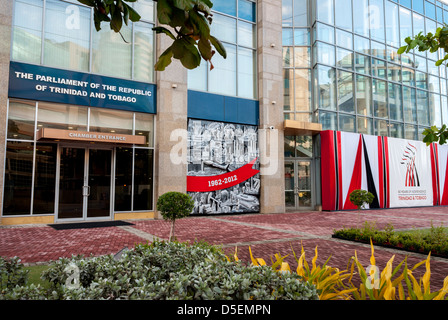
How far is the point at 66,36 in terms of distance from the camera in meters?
12.6

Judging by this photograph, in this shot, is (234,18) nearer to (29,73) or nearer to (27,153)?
(29,73)

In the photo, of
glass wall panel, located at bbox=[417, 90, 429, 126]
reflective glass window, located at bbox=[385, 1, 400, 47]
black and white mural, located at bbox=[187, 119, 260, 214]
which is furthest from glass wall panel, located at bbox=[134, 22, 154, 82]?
glass wall panel, located at bbox=[417, 90, 429, 126]

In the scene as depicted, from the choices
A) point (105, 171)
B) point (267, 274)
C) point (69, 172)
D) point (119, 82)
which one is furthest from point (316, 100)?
point (267, 274)

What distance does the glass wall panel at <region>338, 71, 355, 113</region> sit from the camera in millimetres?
19672

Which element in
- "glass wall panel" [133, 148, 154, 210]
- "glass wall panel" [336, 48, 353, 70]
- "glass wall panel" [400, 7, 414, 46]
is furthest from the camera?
"glass wall panel" [400, 7, 414, 46]

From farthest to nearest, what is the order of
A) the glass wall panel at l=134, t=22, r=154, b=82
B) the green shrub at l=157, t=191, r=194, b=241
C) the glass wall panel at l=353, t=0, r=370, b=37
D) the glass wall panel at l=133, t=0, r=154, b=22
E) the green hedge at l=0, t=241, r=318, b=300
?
the glass wall panel at l=353, t=0, r=370, b=37 < the glass wall panel at l=133, t=0, r=154, b=22 < the glass wall panel at l=134, t=22, r=154, b=82 < the green shrub at l=157, t=191, r=194, b=241 < the green hedge at l=0, t=241, r=318, b=300

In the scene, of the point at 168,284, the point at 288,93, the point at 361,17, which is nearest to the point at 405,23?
the point at 361,17

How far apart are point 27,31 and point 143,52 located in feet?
14.3

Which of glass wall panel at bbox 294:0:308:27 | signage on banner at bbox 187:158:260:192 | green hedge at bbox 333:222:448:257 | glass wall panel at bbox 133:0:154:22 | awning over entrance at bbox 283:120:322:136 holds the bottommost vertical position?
green hedge at bbox 333:222:448:257

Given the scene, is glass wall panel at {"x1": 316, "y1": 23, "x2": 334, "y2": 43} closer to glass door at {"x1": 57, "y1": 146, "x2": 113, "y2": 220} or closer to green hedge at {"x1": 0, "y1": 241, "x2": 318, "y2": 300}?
glass door at {"x1": 57, "y1": 146, "x2": 113, "y2": 220}

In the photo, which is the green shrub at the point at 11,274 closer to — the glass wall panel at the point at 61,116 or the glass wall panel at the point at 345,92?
the glass wall panel at the point at 61,116

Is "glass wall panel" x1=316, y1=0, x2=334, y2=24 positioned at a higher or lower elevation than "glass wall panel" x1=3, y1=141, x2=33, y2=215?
higher

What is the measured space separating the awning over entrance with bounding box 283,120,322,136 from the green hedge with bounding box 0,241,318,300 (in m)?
14.2

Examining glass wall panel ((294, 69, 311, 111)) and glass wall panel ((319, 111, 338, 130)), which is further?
glass wall panel ((294, 69, 311, 111))
